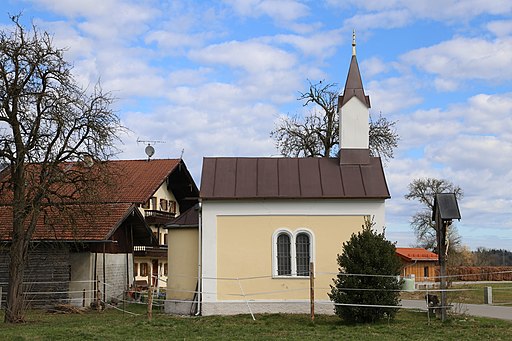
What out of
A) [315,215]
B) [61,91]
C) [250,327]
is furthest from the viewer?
[315,215]

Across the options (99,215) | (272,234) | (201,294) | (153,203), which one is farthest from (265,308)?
(153,203)

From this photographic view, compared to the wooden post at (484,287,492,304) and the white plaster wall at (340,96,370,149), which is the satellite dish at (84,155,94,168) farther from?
the wooden post at (484,287,492,304)

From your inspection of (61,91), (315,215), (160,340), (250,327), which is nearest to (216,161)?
(315,215)

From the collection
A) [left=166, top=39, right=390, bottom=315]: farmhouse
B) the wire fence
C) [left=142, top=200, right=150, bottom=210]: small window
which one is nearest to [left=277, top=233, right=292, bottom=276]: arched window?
[left=166, top=39, right=390, bottom=315]: farmhouse

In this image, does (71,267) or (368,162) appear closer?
(368,162)

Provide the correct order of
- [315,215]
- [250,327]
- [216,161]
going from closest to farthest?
1. [250,327]
2. [315,215]
3. [216,161]

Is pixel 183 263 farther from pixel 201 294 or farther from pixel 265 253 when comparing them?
pixel 265 253

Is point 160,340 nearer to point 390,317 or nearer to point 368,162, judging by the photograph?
point 390,317

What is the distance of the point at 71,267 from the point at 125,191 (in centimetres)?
1006

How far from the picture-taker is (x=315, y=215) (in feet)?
74.1

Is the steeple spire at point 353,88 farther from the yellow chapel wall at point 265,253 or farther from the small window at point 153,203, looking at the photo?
the small window at point 153,203

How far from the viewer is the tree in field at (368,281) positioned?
17.6 meters

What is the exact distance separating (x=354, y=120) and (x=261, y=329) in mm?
10166

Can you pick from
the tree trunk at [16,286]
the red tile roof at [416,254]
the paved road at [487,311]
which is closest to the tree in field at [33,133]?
the tree trunk at [16,286]
